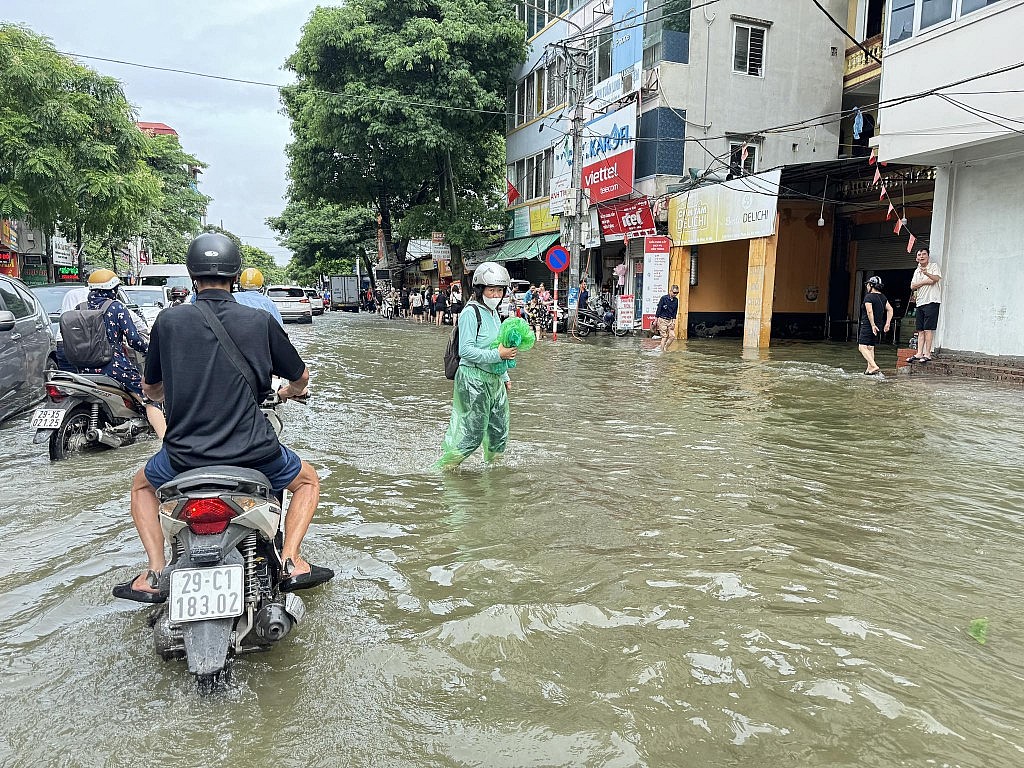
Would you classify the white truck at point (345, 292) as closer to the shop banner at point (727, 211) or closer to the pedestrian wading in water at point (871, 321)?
the shop banner at point (727, 211)

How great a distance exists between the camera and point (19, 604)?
3.75m

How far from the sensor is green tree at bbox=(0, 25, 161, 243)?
16.7 m

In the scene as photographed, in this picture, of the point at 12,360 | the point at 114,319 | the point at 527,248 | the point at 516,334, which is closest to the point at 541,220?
the point at 527,248

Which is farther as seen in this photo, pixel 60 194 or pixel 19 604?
pixel 60 194

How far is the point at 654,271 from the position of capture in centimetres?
2205

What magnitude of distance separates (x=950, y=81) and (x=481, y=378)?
10.6 m

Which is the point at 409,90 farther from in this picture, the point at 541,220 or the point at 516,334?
the point at 516,334

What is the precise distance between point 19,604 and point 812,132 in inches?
936

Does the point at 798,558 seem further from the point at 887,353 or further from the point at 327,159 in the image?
the point at 327,159

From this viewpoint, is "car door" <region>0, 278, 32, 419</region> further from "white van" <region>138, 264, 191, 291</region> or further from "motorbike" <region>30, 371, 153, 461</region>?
"white van" <region>138, 264, 191, 291</region>

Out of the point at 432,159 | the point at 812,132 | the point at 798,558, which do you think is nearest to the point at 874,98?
the point at 812,132

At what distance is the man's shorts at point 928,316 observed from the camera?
12.9 meters

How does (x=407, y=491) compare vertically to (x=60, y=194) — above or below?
below

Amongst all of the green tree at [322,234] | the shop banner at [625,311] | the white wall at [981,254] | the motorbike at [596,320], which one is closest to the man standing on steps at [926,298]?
the white wall at [981,254]
